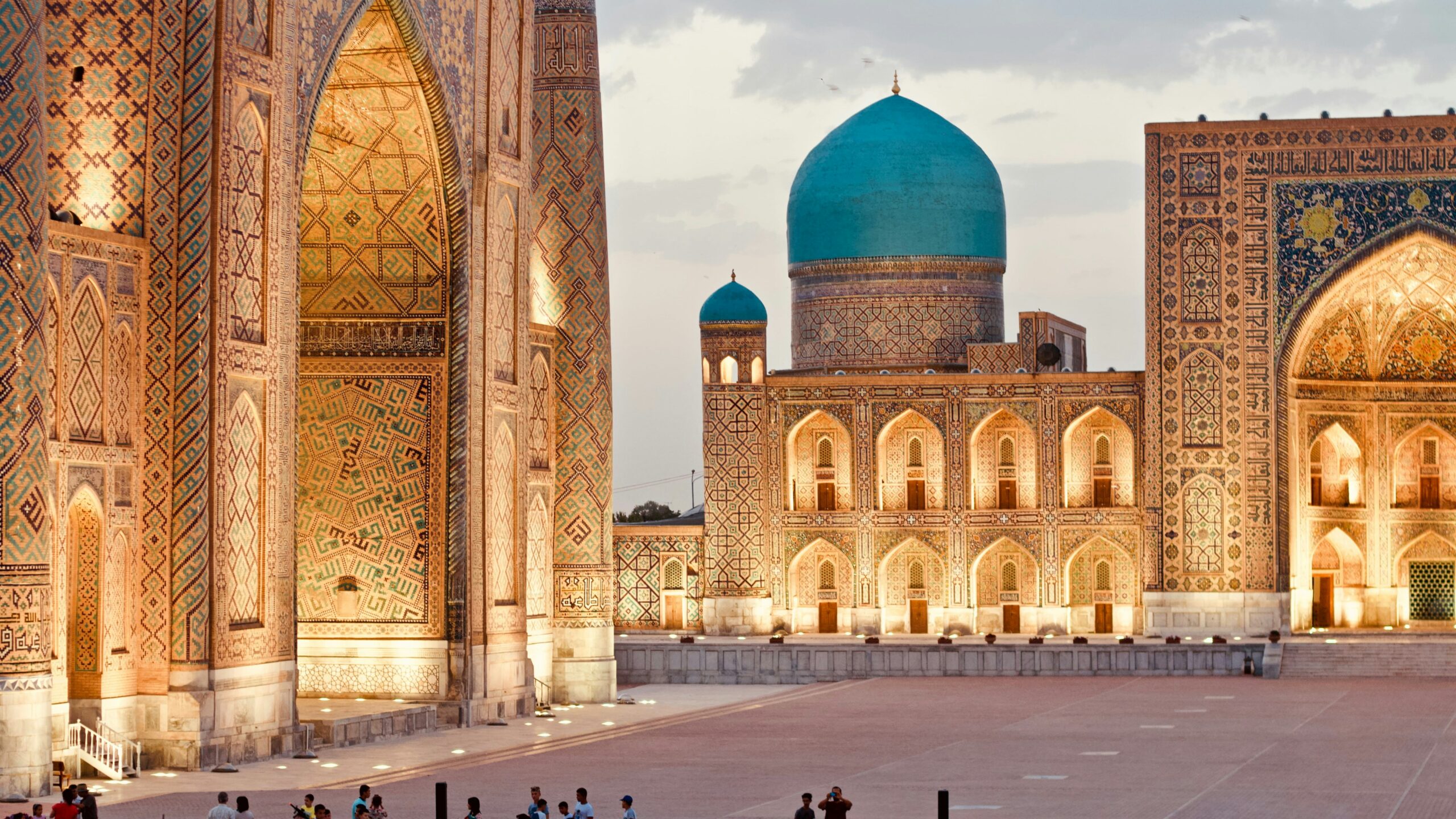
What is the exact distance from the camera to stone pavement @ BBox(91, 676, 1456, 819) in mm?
11891

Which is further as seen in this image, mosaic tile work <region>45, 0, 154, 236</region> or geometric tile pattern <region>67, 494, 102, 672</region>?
mosaic tile work <region>45, 0, 154, 236</region>

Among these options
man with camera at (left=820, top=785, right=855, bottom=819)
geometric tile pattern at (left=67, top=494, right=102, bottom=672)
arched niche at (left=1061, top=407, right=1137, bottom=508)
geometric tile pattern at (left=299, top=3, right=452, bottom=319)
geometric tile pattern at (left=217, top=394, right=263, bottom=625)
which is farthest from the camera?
arched niche at (left=1061, top=407, right=1137, bottom=508)

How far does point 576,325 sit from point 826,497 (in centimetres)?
683

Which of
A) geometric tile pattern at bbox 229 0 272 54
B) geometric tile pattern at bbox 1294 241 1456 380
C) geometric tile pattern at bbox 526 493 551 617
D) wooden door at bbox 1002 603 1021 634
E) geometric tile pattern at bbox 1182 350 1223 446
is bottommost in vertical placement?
wooden door at bbox 1002 603 1021 634

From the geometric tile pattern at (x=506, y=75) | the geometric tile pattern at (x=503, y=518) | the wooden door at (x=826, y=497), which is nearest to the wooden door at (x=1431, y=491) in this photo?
the wooden door at (x=826, y=497)

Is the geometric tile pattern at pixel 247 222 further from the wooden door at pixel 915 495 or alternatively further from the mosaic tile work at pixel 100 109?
the wooden door at pixel 915 495

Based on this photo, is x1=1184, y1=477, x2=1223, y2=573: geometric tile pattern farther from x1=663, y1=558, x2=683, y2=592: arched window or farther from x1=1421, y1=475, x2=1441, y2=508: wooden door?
x1=663, y1=558, x2=683, y2=592: arched window

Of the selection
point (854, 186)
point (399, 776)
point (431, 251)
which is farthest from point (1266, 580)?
point (399, 776)

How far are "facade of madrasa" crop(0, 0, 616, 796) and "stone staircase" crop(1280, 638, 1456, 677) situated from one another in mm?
7494

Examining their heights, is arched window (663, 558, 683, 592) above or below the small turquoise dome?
below

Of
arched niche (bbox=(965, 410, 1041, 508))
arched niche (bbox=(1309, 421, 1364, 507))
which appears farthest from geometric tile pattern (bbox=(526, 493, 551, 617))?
arched niche (bbox=(1309, 421, 1364, 507))

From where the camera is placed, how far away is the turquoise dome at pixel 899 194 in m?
28.3

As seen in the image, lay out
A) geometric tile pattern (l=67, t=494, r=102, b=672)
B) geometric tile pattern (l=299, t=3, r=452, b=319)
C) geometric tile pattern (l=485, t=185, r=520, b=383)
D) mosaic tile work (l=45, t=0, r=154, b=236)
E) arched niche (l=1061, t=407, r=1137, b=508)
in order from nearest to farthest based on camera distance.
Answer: geometric tile pattern (l=67, t=494, r=102, b=672), mosaic tile work (l=45, t=0, r=154, b=236), geometric tile pattern (l=299, t=3, r=452, b=319), geometric tile pattern (l=485, t=185, r=520, b=383), arched niche (l=1061, t=407, r=1137, b=508)

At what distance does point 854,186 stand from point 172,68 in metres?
15.6
